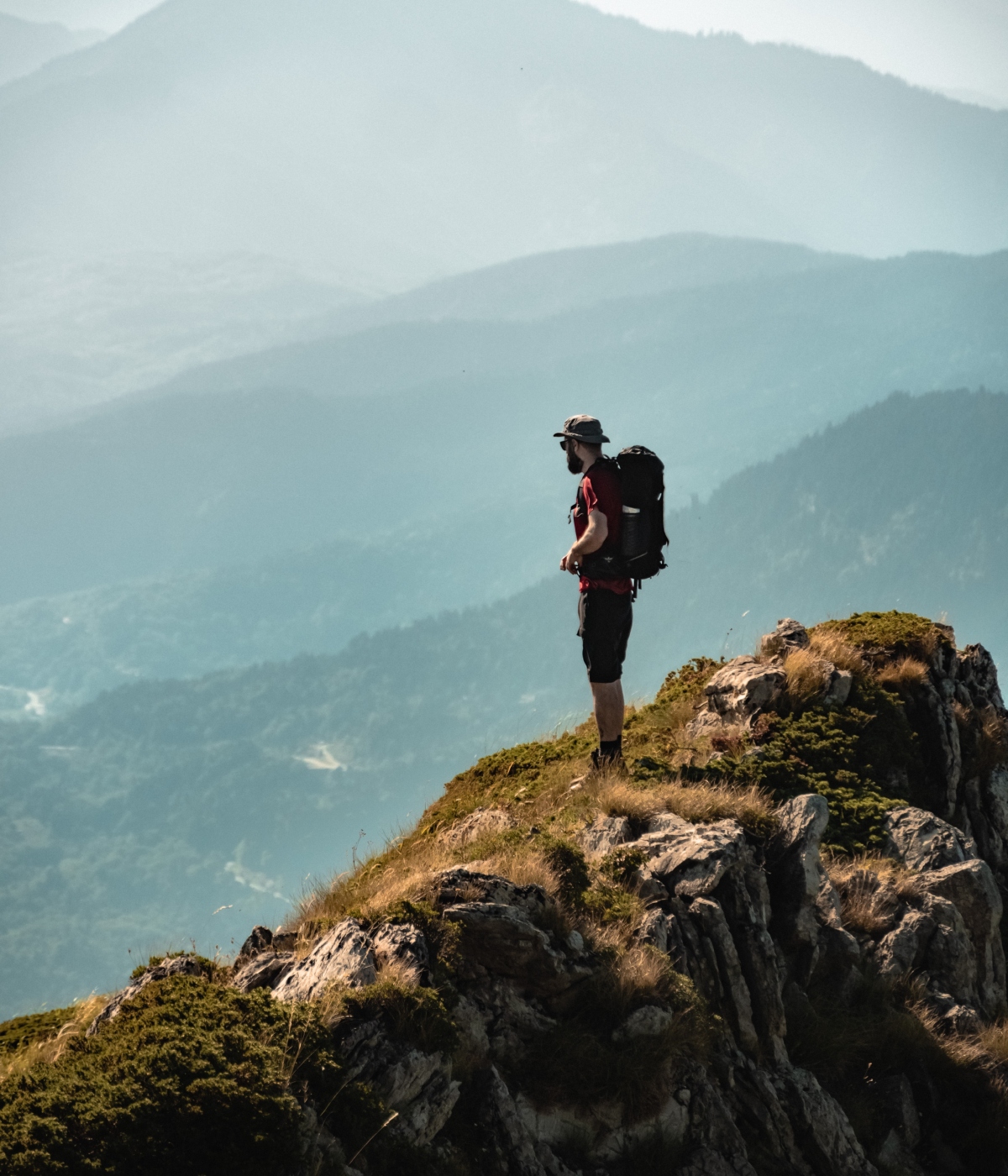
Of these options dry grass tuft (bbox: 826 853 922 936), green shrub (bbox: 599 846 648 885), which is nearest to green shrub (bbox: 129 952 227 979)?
green shrub (bbox: 599 846 648 885)

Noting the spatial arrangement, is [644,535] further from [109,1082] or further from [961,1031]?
[109,1082]

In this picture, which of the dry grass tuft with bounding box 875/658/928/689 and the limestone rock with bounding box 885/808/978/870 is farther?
the dry grass tuft with bounding box 875/658/928/689

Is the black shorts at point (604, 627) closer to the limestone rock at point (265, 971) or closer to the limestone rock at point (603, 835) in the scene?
the limestone rock at point (603, 835)

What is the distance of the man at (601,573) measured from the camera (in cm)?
955

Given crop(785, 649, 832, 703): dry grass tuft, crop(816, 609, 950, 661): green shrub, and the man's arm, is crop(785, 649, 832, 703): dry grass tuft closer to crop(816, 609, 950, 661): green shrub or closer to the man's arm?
crop(816, 609, 950, 661): green shrub

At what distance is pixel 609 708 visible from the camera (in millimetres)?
10188

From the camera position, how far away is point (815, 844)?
8.65 metres

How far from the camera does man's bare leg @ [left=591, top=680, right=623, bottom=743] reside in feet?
33.1

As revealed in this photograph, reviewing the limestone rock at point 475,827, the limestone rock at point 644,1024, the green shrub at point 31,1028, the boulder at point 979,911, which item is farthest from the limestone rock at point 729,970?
the green shrub at point 31,1028

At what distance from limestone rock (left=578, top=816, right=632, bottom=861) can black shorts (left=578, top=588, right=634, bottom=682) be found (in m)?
1.72

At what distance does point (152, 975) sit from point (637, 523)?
5743 millimetres

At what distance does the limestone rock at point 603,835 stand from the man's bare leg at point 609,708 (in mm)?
1684

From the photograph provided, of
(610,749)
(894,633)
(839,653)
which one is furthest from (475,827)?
(894,633)

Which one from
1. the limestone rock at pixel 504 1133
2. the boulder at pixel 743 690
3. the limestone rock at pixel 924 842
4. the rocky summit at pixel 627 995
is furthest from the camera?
the boulder at pixel 743 690
